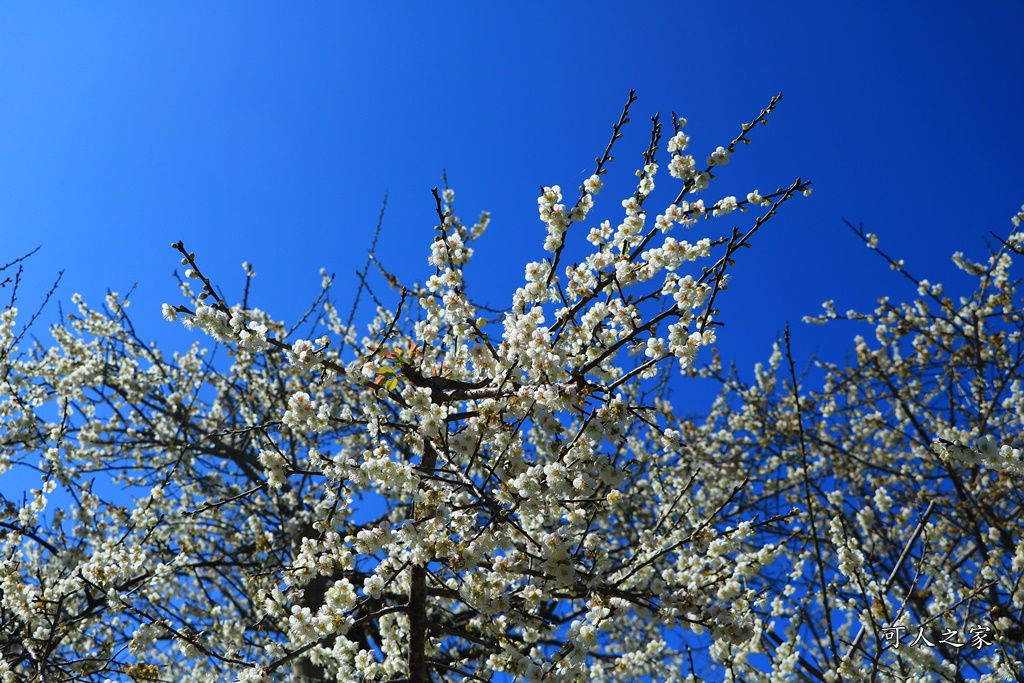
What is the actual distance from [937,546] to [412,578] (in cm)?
571

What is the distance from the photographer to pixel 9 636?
434 cm

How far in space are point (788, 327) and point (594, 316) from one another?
1023mm

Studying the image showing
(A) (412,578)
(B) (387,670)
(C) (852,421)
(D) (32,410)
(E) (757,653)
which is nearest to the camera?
(A) (412,578)

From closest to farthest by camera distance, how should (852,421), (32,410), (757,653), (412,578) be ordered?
(412,578), (757,653), (32,410), (852,421)

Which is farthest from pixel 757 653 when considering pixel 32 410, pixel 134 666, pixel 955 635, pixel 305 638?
pixel 32 410

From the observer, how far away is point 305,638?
3.25 metres

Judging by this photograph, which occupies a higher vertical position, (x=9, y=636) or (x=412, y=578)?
(x=9, y=636)

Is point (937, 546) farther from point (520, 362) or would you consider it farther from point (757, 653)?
point (520, 362)

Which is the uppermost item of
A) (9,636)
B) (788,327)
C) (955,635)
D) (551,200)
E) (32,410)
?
(32,410)

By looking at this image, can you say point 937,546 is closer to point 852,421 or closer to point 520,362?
point 852,421

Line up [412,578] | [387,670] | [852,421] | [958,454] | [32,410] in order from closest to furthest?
[958,454] → [412,578] → [387,670] → [32,410] → [852,421]

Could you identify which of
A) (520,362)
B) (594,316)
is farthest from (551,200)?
(520,362)

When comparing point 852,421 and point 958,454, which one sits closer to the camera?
point 958,454

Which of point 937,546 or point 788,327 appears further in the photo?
point 937,546
